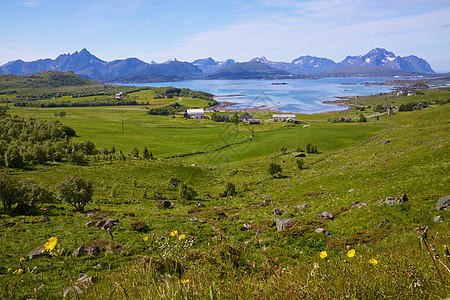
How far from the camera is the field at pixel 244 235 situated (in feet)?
10.1

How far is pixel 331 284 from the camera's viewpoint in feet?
10.4

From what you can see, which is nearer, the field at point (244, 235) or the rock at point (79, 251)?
the field at point (244, 235)

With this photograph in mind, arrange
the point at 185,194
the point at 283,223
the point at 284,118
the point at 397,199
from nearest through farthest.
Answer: the point at 397,199
the point at 283,223
the point at 185,194
the point at 284,118

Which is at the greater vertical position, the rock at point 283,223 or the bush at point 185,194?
the rock at point 283,223

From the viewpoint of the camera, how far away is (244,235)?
1458cm

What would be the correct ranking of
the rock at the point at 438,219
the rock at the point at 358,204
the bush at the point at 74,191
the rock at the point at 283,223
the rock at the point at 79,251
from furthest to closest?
the bush at the point at 74,191 → the rock at the point at 358,204 → the rock at the point at 283,223 → the rock at the point at 79,251 → the rock at the point at 438,219

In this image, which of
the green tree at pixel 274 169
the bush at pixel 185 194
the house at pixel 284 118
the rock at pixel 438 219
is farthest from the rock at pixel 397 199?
the house at pixel 284 118

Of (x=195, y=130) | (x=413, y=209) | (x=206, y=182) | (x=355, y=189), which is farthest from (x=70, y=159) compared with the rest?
(x=195, y=130)

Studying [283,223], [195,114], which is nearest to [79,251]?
[283,223]

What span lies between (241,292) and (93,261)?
14.5m

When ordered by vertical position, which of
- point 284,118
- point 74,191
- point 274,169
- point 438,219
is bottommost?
point 274,169

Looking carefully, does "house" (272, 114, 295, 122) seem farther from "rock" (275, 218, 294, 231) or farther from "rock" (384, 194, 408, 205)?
"rock" (275, 218, 294, 231)

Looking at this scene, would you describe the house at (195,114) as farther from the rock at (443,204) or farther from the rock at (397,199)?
the rock at (443,204)

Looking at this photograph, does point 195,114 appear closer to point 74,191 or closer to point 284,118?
point 284,118
